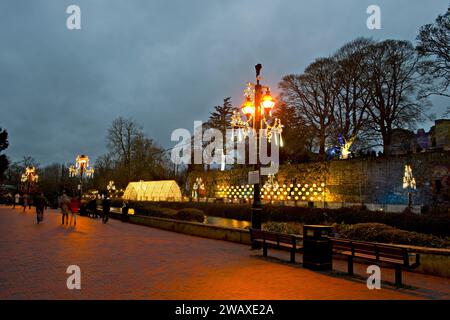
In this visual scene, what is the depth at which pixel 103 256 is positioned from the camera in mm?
11000

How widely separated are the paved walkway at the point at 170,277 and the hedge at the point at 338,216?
12.8 metres

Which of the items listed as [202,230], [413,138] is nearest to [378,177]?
[413,138]

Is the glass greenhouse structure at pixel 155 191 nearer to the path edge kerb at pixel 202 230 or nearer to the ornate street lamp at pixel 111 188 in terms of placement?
the ornate street lamp at pixel 111 188

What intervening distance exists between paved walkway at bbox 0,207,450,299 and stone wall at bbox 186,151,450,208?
24157 mm

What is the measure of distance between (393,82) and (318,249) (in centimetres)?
3581

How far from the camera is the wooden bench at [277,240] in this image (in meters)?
10.6

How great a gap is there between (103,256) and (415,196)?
92.7 ft

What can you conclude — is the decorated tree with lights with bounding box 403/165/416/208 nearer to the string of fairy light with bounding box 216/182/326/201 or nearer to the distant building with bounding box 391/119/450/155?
the distant building with bounding box 391/119/450/155

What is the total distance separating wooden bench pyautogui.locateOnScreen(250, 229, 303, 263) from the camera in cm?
1065

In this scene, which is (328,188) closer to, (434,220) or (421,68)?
(421,68)

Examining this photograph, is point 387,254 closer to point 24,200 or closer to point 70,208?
point 70,208

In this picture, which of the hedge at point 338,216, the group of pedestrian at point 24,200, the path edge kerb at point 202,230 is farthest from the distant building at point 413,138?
the group of pedestrian at point 24,200

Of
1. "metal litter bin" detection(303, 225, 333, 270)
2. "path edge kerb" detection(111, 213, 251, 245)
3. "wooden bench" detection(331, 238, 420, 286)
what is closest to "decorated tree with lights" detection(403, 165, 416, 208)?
"path edge kerb" detection(111, 213, 251, 245)
